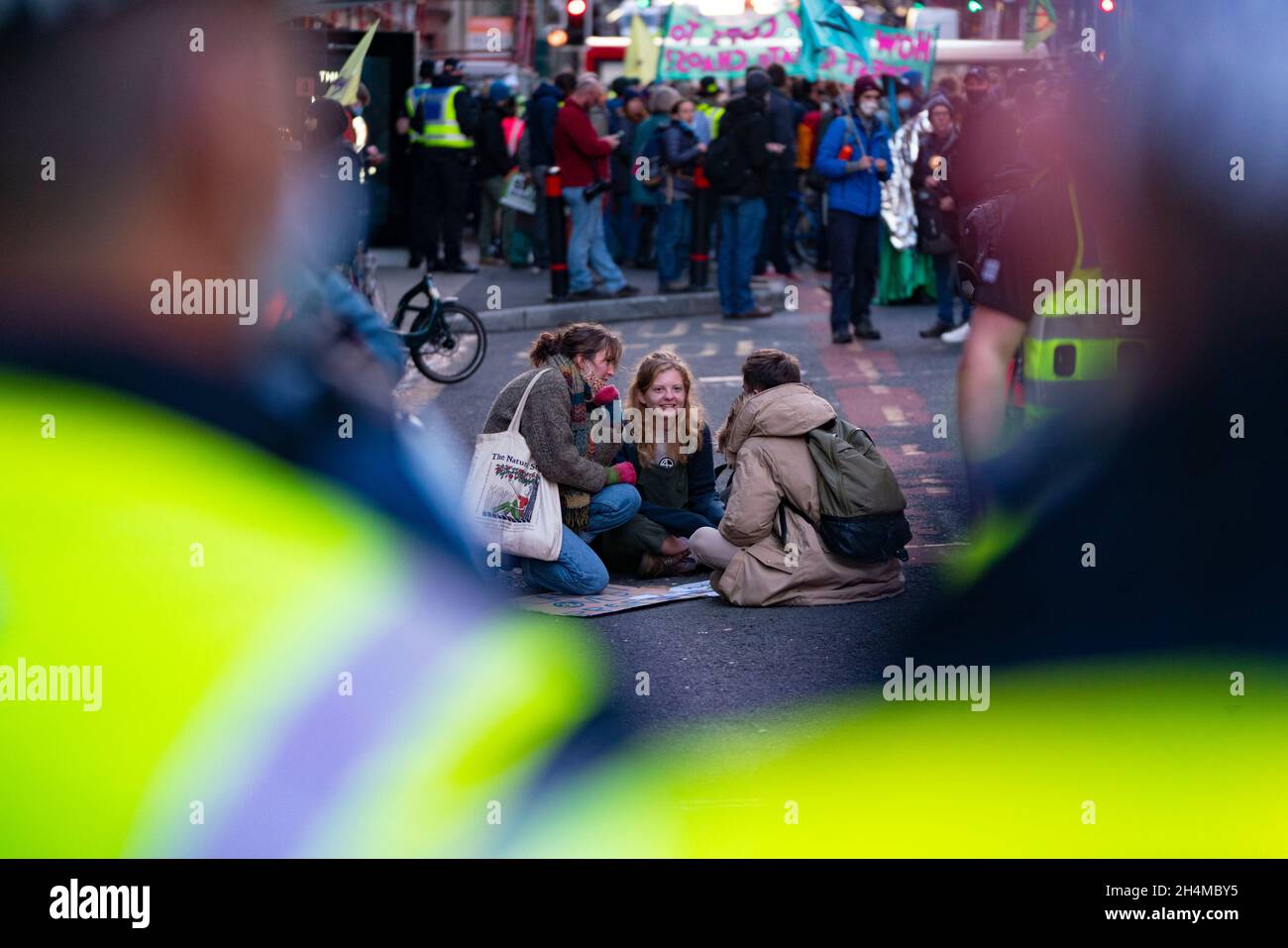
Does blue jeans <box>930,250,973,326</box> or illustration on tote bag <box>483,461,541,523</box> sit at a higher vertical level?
blue jeans <box>930,250,973,326</box>

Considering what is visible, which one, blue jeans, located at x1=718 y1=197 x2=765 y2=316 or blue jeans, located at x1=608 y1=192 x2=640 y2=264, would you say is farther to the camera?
blue jeans, located at x1=608 y1=192 x2=640 y2=264

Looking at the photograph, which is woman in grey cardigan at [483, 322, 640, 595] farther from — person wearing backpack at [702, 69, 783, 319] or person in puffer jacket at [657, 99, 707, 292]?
person in puffer jacket at [657, 99, 707, 292]

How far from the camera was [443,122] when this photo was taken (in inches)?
704

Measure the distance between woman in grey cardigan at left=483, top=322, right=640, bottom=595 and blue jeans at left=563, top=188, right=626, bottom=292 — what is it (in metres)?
9.20

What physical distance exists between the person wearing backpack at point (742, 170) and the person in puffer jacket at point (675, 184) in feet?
5.91

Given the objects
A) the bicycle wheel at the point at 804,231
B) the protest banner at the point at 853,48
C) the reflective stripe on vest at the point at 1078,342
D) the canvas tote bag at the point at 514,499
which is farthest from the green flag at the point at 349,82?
the reflective stripe on vest at the point at 1078,342

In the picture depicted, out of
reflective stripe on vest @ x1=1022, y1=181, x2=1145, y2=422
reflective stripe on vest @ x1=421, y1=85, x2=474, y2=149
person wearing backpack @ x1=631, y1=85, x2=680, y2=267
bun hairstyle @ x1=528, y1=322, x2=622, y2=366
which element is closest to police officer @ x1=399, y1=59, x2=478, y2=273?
reflective stripe on vest @ x1=421, y1=85, x2=474, y2=149

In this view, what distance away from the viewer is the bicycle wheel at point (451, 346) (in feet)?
37.0

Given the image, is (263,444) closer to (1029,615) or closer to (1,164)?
(1,164)

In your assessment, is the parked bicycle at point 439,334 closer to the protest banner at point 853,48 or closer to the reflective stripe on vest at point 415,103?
the reflective stripe on vest at point 415,103

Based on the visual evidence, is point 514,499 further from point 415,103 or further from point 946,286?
point 415,103

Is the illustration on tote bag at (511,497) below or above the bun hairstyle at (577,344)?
below

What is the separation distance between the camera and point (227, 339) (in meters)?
5.19

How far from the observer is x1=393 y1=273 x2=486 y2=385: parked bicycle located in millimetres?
11219
